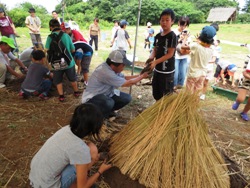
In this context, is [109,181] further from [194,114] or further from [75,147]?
[194,114]

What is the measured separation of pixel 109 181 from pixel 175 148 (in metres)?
0.74

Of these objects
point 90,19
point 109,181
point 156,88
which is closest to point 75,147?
point 109,181

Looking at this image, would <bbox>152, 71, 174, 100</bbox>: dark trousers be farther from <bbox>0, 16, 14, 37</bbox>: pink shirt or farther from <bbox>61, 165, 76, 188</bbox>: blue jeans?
<bbox>0, 16, 14, 37</bbox>: pink shirt

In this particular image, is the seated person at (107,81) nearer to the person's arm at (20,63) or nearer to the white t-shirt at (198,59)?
the white t-shirt at (198,59)

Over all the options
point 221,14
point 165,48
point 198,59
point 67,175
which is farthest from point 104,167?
point 221,14

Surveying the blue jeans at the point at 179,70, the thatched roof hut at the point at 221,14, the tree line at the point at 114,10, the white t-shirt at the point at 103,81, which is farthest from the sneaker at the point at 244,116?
the thatched roof hut at the point at 221,14

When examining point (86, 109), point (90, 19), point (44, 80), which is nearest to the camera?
point (86, 109)

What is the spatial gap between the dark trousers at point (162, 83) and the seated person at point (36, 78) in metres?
2.18

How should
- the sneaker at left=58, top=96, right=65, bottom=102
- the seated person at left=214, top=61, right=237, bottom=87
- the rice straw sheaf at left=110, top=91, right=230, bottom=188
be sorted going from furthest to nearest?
the seated person at left=214, top=61, right=237, bottom=87
the sneaker at left=58, top=96, right=65, bottom=102
the rice straw sheaf at left=110, top=91, right=230, bottom=188

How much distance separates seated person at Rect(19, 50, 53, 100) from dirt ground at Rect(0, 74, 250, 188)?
16cm

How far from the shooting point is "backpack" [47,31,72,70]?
3.52 metres

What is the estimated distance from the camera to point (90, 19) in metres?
30.4

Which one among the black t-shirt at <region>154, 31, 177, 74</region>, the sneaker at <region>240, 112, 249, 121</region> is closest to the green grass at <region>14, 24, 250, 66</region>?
the black t-shirt at <region>154, 31, 177, 74</region>

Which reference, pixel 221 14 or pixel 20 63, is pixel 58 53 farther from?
pixel 221 14
